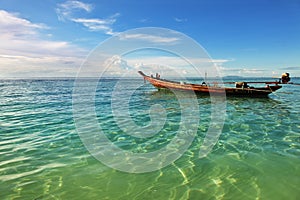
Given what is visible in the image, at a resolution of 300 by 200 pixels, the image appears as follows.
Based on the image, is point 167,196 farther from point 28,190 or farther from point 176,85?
point 176,85

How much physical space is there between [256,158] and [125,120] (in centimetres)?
738

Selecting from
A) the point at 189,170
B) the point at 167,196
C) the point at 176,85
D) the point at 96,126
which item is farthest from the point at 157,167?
the point at 176,85

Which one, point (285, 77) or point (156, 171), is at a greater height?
point (285, 77)

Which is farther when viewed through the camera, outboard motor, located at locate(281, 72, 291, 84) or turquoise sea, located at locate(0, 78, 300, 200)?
outboard motor, located at locate(281, 72, 291, 84)

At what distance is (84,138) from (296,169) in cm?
736

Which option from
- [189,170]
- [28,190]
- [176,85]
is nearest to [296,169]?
[189,170]

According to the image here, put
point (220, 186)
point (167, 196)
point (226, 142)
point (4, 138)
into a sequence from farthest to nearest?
point (4, 138) → point (226, 142) → point (220, 186) → point (167, 196)

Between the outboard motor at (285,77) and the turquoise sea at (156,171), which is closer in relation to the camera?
the turquoise sea at (156,171)

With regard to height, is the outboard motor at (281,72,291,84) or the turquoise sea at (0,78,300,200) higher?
the outboard motor at (281,72,291,84)

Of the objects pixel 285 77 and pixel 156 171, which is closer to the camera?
pixel 156 171

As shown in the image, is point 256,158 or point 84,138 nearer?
point 256,158

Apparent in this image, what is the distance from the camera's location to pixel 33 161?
6602 millimetres

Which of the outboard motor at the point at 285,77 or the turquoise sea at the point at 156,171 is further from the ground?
the outboard motor at the point at 285,77

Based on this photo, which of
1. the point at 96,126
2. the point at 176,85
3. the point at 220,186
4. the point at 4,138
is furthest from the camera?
the point at 176,85
